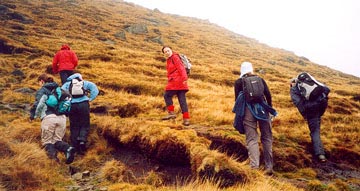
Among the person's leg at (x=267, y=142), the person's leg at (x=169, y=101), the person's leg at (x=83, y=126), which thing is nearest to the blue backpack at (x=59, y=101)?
the person's leg at (x=83, y=126)

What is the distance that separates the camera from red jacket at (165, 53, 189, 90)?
9.91 m

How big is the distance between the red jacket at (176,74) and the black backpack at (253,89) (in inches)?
104

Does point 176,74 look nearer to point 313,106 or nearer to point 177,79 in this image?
point 177,79

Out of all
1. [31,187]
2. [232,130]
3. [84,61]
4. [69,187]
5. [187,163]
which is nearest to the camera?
[31,187]

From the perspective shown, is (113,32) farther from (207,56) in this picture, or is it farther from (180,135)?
(180,135)

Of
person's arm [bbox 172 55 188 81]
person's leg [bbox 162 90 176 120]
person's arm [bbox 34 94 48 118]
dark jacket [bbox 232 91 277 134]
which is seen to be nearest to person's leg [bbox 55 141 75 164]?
person's arm [bbox 34 94 48 118]

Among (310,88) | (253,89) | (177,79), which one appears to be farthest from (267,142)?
(177,79)

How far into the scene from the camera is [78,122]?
9258 mm

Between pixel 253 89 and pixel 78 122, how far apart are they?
5.01 meters

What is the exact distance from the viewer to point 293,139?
1033cm

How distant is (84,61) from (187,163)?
19444 mm

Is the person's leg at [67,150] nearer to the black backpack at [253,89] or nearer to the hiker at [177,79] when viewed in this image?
the hiker at [177,79]

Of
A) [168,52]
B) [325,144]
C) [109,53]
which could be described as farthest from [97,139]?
[109,53]

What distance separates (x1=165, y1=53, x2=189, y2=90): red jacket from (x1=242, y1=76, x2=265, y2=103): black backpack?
2631 mm
